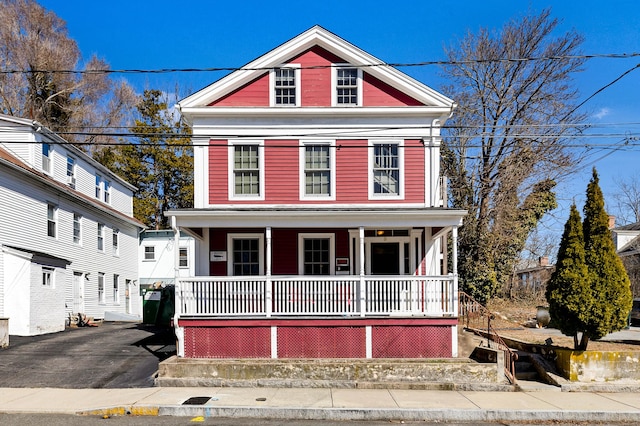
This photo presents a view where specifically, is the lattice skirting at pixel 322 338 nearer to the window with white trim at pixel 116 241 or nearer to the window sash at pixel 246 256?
the window sash at pixel 246 256

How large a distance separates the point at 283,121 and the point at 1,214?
1070 cm

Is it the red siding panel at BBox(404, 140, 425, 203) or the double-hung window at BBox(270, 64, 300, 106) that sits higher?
the double-hung window at BBox(270, 64, 300, 106)

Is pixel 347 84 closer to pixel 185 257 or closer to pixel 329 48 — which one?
pixel 329 48

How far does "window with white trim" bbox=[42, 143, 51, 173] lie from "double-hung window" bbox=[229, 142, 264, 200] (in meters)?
10.7

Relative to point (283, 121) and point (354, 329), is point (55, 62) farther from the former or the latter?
point (354, 329)

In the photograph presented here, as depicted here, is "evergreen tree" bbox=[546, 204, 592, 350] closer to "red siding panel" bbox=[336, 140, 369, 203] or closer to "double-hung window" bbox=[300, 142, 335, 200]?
"red siding panel" bbox=[336, 140, 369, 203]

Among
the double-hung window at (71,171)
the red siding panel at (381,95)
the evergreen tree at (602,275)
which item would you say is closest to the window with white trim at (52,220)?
the double-hung window at (71,171)

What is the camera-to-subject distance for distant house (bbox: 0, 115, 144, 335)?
1741cm

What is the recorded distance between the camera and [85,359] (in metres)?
13.2

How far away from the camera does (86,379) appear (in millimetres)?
11641

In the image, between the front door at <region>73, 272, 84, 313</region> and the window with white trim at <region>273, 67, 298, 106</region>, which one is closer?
the window with white trim at <region>273, 67, 298, 106</region>

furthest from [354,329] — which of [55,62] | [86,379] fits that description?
[55,62]

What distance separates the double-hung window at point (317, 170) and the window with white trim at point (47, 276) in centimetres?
1039

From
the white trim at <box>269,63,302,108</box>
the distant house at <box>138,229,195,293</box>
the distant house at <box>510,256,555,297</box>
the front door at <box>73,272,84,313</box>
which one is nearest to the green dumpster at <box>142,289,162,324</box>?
the front door at <box>73,272,84,313</box>
